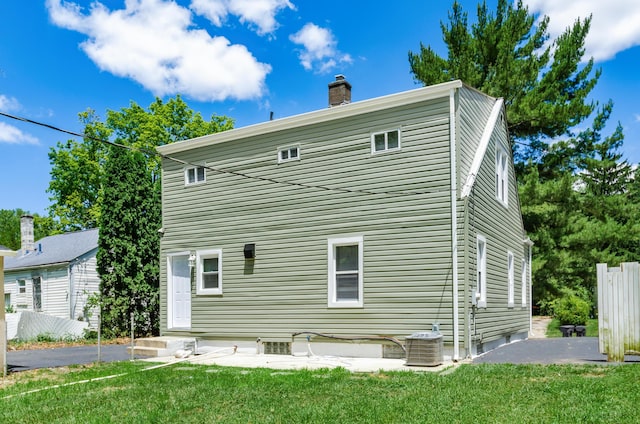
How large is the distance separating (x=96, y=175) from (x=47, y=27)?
1636 cm

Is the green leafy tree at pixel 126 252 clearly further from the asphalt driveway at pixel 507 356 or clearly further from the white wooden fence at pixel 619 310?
the white wooden fence at pixel 619 310

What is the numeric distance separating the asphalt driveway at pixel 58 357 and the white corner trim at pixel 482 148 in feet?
27.4

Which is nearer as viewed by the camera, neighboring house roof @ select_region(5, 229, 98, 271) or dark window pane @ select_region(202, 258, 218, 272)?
dark window pane @ select_region(202, 258, 218, 272)

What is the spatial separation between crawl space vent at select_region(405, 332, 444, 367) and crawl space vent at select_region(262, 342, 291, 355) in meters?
3.50

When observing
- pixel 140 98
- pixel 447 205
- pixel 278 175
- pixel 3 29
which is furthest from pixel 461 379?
pixel 140 98

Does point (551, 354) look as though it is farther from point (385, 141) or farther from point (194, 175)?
point (194, 175)

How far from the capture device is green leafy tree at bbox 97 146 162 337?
19609 millimetres

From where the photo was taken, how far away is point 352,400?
7.04 meters

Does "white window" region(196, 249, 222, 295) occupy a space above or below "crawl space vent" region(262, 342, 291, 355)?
above

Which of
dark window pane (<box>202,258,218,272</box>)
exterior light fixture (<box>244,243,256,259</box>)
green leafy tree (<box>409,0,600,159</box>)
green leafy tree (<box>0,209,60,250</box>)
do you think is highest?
green leafy tree (<box>409,0,600,159</box>)

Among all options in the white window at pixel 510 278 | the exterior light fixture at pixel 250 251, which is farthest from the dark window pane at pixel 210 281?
the white window at pixel 510 278

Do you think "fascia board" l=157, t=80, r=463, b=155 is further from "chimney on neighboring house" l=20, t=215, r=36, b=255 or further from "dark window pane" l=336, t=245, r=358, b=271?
"chimney on neighboring house" l=20, t=215, r=36, b=255

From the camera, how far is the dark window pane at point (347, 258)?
12.6 m

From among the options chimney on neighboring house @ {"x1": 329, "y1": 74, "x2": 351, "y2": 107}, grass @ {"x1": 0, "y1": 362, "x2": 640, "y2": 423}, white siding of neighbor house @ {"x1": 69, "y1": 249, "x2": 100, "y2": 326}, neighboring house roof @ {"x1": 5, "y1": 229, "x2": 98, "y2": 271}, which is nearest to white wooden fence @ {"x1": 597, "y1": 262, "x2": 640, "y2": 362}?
grass @ {"x1": 0, "y1": 362, "x2": 640, "y2": 423}
